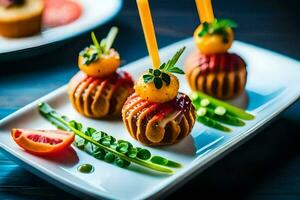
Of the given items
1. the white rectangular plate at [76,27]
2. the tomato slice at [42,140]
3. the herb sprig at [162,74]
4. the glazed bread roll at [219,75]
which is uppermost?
the white rectangular plate at [76,27]

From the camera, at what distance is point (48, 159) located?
1.63m

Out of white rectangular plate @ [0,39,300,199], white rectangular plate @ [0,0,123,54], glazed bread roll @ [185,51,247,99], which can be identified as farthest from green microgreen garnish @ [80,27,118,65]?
white rectangular plate @ [0,0,123,54]

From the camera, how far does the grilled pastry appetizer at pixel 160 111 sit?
1.67 meters

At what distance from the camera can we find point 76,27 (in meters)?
2.34

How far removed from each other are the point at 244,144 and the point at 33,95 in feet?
2.29

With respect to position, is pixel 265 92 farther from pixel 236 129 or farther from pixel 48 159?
pixel 48 159

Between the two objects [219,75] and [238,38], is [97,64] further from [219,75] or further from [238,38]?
[238,38]

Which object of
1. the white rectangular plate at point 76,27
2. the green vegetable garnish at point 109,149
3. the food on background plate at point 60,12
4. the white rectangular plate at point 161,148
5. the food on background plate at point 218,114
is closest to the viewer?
the white rectangular plate at point 161,148

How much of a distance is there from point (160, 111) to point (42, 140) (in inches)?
12.0

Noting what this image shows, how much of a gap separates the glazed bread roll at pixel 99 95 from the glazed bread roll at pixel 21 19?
57cm

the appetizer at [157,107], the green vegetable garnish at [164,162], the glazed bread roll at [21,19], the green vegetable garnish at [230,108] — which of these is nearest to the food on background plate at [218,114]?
the green vegetable garnish at [230,108]

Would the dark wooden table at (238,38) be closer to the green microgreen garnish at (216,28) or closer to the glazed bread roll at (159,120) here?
the glazed bread roll at (159,120)

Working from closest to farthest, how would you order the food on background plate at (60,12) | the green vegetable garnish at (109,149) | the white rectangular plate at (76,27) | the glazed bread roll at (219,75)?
1. the green vegetable garnish at (109,149)
2. the glazed bread roll at (219,75)
3. the white rectangular plate at (76,27)
4. the food on background plate at (60,12)

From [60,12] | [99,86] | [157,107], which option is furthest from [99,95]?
[60,12]
